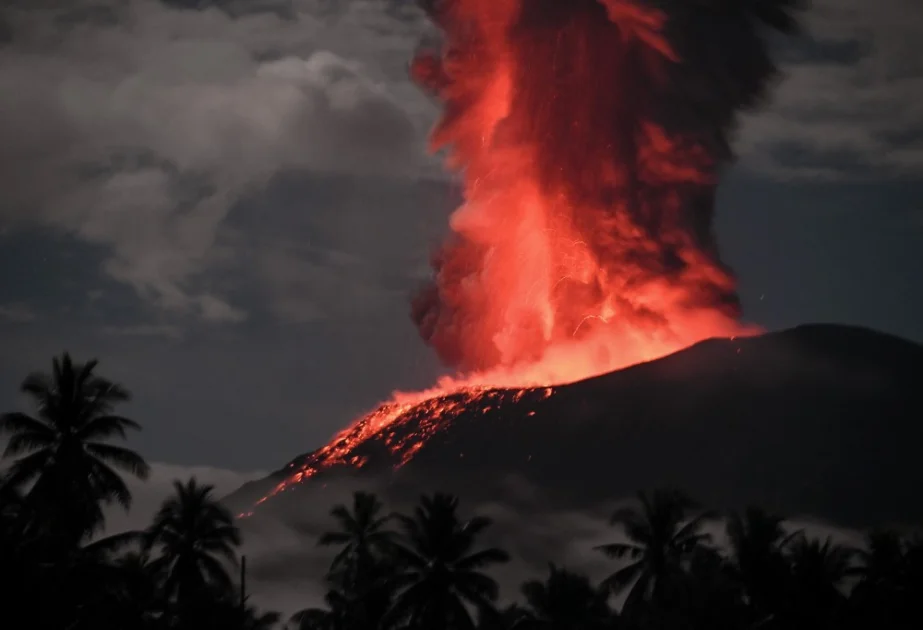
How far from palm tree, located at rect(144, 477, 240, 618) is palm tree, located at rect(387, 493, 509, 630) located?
7.03m

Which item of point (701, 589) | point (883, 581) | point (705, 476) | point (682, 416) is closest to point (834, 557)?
point (883, 581)

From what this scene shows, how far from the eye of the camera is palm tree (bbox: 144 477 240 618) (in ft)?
200

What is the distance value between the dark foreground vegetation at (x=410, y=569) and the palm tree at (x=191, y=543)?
2.3 inches

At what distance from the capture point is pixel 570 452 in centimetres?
14725

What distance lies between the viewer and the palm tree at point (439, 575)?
2345 inches

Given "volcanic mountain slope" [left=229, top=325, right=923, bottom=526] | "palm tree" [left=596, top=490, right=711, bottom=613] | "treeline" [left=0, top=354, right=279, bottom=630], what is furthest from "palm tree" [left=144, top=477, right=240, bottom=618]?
"volcanic mountain slope" [left=229, top=325, right=923, bottom=526]

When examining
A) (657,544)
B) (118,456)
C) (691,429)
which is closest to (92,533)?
(118,456)

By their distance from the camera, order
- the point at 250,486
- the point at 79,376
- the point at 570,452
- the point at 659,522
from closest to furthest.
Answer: the point at 79,376
the point at 659,522
the point at 570,452
the point at 250,486

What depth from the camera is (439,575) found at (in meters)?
60.2

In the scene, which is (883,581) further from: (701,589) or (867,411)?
(867,411)


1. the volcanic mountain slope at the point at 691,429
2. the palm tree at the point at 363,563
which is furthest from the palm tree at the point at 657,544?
the volcanic mountain slope at the point at 691,429

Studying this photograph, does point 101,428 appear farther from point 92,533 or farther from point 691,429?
point 691,429

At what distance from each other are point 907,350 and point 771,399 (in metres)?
15.6

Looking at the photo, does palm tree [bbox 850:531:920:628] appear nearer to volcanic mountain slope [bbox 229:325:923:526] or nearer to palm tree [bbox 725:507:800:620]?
palm tree [bbox 725:507:800:620]
